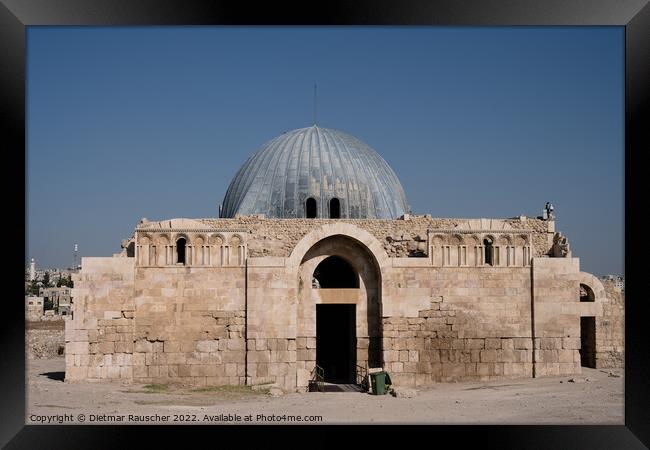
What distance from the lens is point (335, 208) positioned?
2573cm

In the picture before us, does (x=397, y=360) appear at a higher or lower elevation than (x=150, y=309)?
lower

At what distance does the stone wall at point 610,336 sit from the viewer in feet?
67.6

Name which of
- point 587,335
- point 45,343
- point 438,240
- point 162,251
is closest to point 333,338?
point 438,240

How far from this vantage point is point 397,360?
18.9 meters

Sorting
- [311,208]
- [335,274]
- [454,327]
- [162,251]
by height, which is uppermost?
[311,208]

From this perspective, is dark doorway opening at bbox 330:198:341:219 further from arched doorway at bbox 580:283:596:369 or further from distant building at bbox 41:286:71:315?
distant building at bbox 41:286:71:315

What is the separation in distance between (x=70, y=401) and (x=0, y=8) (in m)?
8.70

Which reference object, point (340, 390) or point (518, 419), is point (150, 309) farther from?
point (518, 419)

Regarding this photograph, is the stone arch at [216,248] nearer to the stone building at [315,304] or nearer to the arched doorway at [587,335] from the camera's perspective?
the stone building at [315,304]

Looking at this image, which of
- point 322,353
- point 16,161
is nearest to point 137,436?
point 16,161

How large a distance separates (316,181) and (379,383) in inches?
377

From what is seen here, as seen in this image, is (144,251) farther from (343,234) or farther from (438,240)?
(438,240)

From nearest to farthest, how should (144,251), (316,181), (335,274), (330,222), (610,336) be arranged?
(144,251), (330,222), (610,336), (335,274), (316,181)

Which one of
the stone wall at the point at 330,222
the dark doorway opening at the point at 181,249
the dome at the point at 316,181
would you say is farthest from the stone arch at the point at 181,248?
the dome at the point at 316,181
